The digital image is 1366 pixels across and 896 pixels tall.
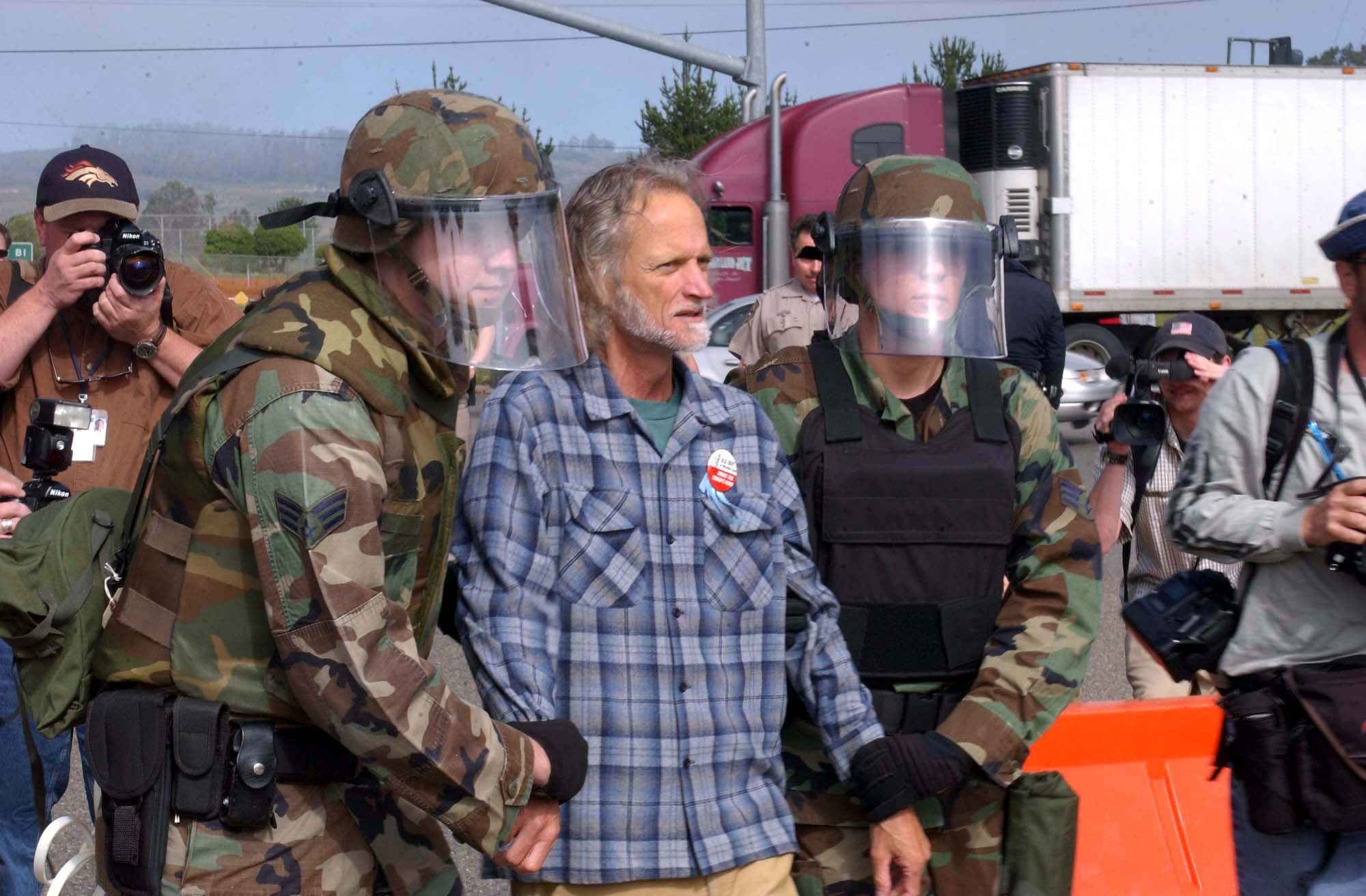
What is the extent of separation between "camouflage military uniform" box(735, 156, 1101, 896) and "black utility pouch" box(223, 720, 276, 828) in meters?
1.06

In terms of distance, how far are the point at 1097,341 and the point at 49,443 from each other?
14.9 m

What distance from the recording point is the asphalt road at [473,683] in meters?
4.59

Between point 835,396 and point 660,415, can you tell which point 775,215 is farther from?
point 660,415

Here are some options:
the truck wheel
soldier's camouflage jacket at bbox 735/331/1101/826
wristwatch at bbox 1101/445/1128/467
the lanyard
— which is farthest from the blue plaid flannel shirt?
the truck wheel

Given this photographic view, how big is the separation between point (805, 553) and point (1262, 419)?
0.92m

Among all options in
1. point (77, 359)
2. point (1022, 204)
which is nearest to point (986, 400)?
point (77, 359)

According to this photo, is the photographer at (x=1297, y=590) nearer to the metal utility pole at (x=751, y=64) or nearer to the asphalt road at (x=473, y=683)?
the asphalt road at (x=473, y=683)

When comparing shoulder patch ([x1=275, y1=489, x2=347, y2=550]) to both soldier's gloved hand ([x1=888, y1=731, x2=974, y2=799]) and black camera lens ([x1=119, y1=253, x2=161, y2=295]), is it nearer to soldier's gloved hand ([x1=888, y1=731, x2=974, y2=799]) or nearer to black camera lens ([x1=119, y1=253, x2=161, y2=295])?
soldier's gloved hand ([x1=888, y1=731, x2=974, y2=799])

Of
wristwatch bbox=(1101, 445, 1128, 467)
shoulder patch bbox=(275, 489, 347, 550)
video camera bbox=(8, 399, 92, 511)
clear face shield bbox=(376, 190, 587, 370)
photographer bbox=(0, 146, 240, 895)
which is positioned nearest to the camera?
shoulder patch bbox=(275, 489, 347, 550)

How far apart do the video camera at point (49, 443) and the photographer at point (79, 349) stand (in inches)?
9.5

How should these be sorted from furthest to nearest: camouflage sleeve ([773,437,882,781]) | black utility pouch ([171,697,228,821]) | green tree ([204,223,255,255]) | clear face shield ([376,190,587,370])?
green tree ([204,223,255,255])
camouflage sleeve ([773,437,882,781])
clear face shield ([376,190,587,370])
black utility pouch ([171,697,228,821])

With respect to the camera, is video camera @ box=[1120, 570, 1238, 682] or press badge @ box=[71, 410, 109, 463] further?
press badge @ box=[71, 410, 109, 463]

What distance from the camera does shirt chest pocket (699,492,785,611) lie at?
249cm

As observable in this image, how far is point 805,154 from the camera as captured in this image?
15.9 m
